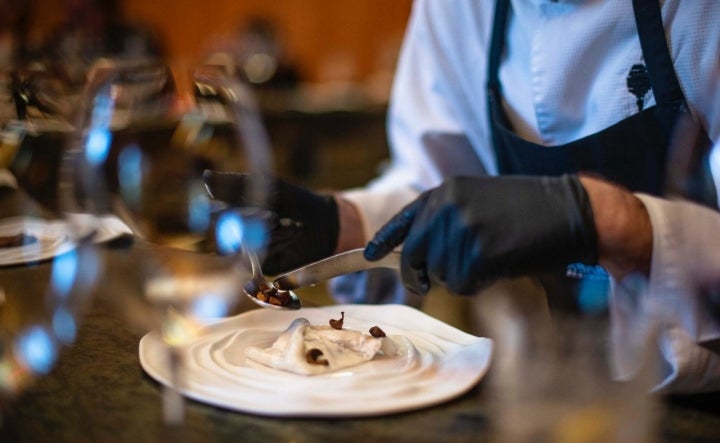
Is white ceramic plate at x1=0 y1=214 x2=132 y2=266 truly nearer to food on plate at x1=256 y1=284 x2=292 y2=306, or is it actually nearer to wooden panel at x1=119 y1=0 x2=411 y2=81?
food on plate at x1=256 y1=284 x2=292 y2=306

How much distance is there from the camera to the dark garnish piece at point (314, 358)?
0.90 m

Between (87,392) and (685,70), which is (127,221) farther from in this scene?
(685,70)

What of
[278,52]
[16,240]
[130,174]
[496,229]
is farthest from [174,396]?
[278,52]

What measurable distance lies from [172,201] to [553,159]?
0.78 metres


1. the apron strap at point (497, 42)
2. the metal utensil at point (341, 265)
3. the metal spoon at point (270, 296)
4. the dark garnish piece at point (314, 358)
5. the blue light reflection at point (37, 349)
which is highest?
the apron strap at point (497, 42)

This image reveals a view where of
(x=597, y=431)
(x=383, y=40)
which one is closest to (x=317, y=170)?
(x=597, y=431)

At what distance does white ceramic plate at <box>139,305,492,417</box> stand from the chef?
0.26 ft

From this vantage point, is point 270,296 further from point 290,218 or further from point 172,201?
point 172,201

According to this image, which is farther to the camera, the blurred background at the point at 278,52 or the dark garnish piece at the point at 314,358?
the blurred background at the point at 278,52

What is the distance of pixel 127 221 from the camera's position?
144cm

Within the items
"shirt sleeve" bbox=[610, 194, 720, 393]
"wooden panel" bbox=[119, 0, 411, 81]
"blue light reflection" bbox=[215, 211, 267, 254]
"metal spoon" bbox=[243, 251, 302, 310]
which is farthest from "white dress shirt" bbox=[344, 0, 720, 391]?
"wooden panel" bbox=[119, 0, 411, 81]

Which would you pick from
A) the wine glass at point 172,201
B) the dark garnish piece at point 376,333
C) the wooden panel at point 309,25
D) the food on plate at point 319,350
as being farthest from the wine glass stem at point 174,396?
the wooden panel at point 309,25

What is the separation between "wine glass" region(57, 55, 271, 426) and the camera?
1.07 meters

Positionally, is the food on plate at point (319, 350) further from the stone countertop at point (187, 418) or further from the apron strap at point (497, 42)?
the apron strap at point (497, 42)
